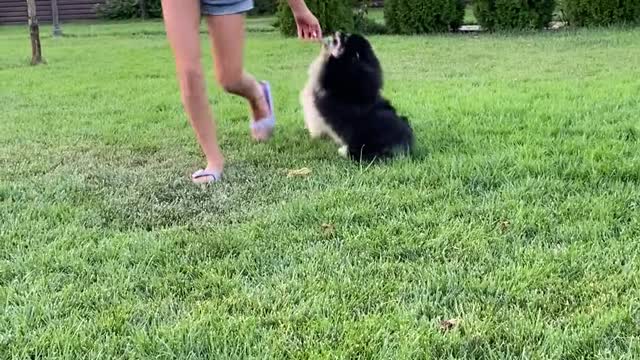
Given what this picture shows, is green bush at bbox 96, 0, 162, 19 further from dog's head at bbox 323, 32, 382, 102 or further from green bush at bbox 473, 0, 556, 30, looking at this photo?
dog's head at bbox 323, 32, 382, 102

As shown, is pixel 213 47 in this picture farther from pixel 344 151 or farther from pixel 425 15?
pixel 425 15

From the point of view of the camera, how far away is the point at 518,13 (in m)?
12.2

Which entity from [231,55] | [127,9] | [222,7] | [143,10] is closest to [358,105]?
[231,55]

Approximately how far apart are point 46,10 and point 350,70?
21.1 m

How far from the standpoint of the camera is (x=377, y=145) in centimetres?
367

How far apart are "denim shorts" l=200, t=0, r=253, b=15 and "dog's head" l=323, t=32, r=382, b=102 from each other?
57 cm

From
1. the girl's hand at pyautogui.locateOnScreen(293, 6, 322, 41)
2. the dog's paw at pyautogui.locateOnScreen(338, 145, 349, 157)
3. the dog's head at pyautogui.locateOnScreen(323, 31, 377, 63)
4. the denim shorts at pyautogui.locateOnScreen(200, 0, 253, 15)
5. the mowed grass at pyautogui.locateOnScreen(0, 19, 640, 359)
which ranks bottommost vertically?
the mowed grass at pyautogui.locateOnScreen(0, 19, 640, 359)

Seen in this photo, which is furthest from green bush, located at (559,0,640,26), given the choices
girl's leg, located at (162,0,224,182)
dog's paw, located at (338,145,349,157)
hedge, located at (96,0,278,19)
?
hedge, located at (96,0,278,19)

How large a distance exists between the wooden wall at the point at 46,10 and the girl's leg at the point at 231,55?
790 inches

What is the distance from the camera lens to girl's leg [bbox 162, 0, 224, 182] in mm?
3320

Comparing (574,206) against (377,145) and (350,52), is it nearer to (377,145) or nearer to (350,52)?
(377,145)

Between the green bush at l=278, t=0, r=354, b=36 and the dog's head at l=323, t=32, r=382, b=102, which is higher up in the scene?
the green bush at l=278, t=0, r=354, b=36

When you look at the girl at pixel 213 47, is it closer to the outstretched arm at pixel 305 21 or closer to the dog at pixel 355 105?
the outstretched arm at pixel 305 21

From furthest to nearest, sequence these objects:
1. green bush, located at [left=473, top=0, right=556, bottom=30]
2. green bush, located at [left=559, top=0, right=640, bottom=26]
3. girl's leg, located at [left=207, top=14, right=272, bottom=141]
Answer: green bush, located at [left=473, top=0, right=556, bottom=30] < green bush, located at [left=559, top=0, right=640, bottom=26] < girl's leg, located at [left=207, top=14, right=272, bottom=141]
